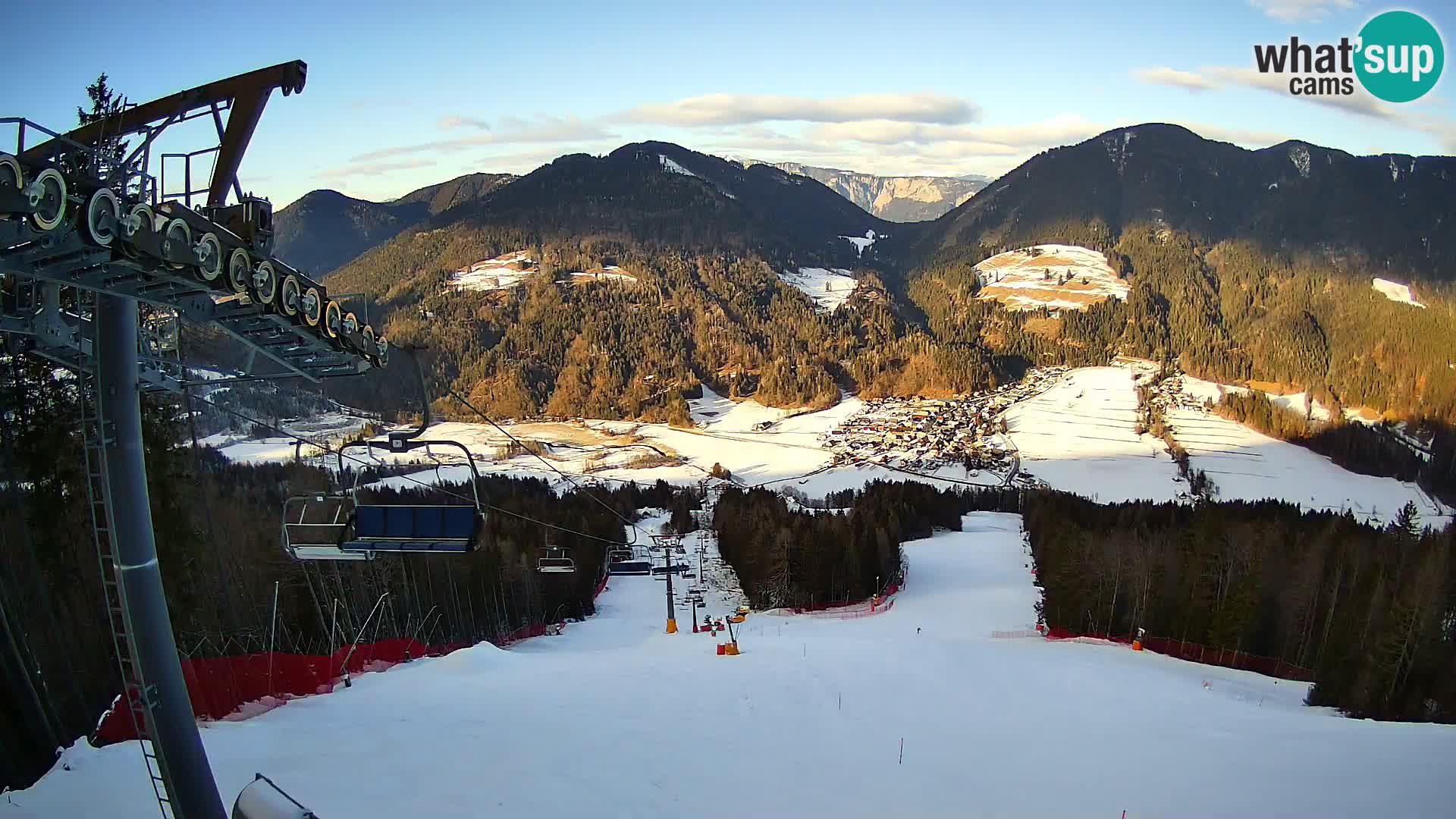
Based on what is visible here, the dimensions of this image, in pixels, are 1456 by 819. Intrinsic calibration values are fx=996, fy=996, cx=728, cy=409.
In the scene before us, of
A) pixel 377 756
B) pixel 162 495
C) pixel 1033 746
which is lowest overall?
pixel 1033 746

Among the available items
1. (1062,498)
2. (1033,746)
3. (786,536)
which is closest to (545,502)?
(786,536)

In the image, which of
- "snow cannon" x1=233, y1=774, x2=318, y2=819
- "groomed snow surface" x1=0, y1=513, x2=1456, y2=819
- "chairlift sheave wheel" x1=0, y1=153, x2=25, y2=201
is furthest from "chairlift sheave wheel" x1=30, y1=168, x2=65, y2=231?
"groomed snow surface" x1=0, y1=513, x2=1456, y2=819

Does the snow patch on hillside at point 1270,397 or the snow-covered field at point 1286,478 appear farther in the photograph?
the snow patch on hillside at point 1270,397

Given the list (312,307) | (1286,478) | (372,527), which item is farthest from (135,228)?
(1286,478)

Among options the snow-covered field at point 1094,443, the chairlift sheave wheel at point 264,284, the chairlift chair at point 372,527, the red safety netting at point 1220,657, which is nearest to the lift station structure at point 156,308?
the chairlift sheave wheel at point 264,284

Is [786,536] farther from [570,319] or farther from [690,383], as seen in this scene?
[570,319]

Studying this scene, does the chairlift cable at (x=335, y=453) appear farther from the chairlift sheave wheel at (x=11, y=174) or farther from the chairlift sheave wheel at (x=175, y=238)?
the chairlift sheave wheel at (x=11, y=174)

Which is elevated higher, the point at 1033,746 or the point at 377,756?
the point at 377,756
